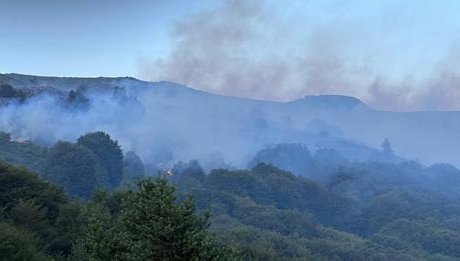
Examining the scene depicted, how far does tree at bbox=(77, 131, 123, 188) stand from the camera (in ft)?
377

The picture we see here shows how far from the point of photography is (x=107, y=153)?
117 meters

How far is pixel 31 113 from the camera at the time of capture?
14525 centimetres

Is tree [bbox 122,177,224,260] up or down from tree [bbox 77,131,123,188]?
up

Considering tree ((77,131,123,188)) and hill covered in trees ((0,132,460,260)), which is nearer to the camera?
hill covered in trees ((0,132,460,260))

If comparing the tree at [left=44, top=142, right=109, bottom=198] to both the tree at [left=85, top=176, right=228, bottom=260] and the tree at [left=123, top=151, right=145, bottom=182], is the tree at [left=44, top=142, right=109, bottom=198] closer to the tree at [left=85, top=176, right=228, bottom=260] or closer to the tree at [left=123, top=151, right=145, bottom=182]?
the tree at [left=123, top=151, right=145, bottom=182]

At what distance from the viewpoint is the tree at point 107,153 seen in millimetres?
114875

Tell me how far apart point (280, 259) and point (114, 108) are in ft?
424

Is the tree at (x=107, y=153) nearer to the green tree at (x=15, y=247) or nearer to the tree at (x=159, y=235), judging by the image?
the green tree at (x=15, y=247)

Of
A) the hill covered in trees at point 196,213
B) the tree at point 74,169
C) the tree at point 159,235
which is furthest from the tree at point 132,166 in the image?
the tree at point 159,235

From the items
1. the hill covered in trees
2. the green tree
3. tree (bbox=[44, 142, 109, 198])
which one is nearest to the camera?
the hill covered in trees

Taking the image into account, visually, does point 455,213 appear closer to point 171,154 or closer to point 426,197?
point 426,197

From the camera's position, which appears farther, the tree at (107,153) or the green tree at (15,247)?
the tree at (107,153)

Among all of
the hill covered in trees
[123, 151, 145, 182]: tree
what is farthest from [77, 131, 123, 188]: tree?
[123, 151, 145, 182]: tree

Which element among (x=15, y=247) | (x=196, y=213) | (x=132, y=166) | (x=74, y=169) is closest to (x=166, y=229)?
(x=196, y=213)
